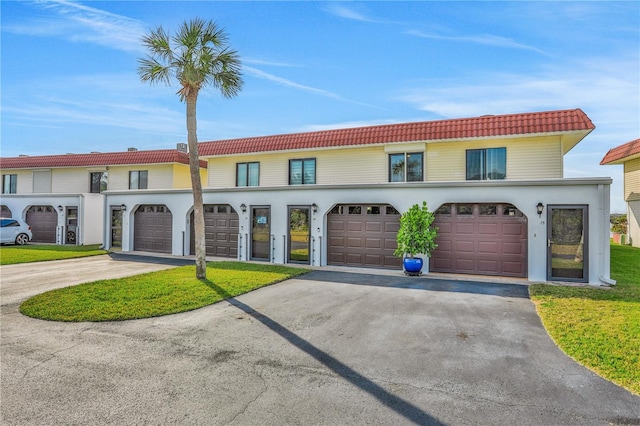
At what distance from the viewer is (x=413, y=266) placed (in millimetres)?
12008

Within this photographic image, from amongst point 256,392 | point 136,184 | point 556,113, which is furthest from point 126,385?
point 136,184

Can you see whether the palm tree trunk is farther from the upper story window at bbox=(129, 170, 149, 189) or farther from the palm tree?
the upper story window at bbox=(129, 170, 149, 189)

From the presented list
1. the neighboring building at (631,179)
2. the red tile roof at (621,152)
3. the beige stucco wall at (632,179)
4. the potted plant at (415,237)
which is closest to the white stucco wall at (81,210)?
the potted plant at (415,237)

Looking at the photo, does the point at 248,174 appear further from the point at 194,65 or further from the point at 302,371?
the point at 302,371

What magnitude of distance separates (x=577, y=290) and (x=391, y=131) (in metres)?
9.19

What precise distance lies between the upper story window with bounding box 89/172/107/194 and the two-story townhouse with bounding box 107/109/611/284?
5990mm

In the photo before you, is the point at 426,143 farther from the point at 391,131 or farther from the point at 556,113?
the point at 556,113

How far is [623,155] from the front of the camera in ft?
70.0

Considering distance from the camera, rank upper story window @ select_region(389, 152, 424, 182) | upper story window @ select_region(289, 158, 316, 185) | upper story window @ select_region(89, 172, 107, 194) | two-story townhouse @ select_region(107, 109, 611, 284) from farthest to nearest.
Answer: upper story window @ select_region(89, 172, 107, 194) < upper story window @ select_region(289, 158, 316, 185) < upper story window @ select_region(389, 152, 424, 182) < two-story townhouse @ select_region(107, 109, 611, 284)

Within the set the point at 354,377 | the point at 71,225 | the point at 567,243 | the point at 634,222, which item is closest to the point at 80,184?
the point at 71,225

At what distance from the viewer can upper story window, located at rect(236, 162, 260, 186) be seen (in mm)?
18234

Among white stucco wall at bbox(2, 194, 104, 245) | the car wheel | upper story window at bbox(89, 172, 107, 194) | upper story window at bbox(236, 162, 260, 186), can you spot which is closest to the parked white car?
the car wheel

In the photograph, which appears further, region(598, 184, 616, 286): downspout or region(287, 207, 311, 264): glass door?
region(287, 207, 311, 264): glass door

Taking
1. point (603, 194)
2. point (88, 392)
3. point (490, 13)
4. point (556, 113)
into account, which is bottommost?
point (88, 392)
